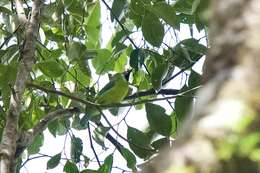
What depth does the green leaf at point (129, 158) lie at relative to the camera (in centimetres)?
174

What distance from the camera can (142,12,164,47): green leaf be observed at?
175 centimetres

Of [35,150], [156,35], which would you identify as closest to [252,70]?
[156,35]

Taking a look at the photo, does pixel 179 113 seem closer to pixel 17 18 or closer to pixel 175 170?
pixel 17 18

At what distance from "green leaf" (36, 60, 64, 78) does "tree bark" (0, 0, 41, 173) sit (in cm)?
15

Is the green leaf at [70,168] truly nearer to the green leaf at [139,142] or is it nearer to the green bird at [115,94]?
the green leaf at [139,142]

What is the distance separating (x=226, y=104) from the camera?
458mm

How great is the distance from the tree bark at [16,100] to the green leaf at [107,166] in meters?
0.45

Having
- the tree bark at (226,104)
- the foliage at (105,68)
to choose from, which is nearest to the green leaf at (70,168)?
the foliage at (105,68)

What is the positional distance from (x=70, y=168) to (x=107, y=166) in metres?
0.16

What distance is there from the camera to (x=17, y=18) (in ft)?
5.93

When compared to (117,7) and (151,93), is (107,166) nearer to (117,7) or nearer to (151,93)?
(151,93)

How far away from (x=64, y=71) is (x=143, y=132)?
0.30 m

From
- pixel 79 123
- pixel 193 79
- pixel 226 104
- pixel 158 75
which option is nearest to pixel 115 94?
pixel 158 75

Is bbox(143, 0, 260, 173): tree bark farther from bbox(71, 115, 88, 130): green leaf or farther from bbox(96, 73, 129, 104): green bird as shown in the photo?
bbox(71, 115, 88, 130): green leaf
